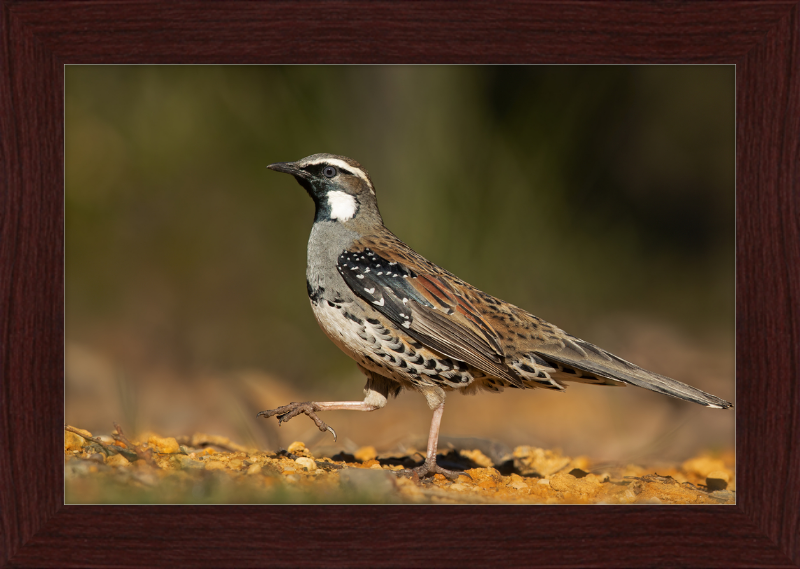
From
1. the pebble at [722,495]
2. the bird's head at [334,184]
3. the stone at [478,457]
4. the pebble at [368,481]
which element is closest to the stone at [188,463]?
the pebble at [368,481]

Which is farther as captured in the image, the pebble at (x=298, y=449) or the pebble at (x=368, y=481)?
the pebble at (x=298, y=449)

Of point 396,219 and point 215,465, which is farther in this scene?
point 396,219

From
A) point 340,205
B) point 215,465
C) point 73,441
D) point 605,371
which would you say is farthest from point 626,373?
point 73,441

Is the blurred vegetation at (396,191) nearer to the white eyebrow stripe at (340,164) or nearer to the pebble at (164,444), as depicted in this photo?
the white eyebrow stripe at (340,164)

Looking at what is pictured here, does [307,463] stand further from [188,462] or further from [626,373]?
[626,373]
